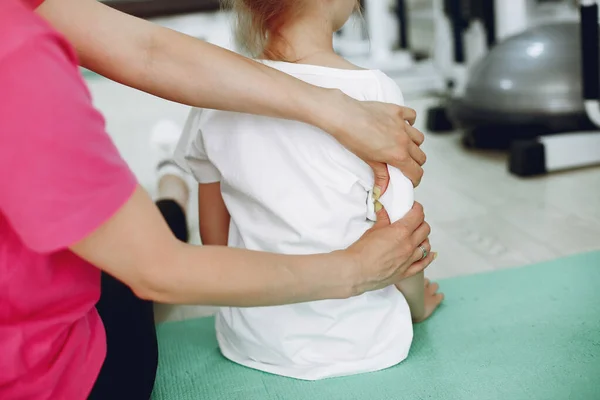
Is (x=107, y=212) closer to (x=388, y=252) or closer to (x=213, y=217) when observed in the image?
(x=388, y=252)

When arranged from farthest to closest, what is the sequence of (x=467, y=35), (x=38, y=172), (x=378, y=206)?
(x=467, y=35)
(x=378, y=206)
(x=38, y=172)

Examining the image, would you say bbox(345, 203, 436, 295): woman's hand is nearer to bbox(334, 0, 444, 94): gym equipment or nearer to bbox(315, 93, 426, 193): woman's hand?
bbox(315, 93, 426, 193): woman's hand

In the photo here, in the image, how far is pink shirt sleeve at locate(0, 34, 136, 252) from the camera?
541 millimetres

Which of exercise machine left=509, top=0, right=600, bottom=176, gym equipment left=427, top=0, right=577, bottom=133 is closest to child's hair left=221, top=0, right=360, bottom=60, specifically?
exercise machine left=509, top=0, right=600, bottom=176

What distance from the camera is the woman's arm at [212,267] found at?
619 mm

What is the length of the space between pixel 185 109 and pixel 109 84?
1489mm

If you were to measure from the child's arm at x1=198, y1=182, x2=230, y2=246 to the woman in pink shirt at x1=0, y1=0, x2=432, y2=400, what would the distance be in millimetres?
254

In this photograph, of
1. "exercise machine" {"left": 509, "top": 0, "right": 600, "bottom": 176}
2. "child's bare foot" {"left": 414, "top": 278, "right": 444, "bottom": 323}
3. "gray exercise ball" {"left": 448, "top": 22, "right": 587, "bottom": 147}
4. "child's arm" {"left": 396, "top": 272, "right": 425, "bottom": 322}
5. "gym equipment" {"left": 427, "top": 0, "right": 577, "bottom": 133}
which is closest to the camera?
"child's arm" {"left": 396, "top": 272, "right": 425, "bottom": 322}

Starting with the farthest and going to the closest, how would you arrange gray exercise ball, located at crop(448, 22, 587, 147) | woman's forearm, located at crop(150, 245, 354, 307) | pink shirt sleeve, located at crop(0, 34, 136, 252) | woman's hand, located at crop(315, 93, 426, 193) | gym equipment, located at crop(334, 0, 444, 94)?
gym equipment, located at crop(334, 0, 444, 94) < gray exercise ball, located at crop(448, 22, 587, 147) < woman's hand, located at crop(315, 93, 426, 193) < woman's forearm, located at crop(150, 245, 354, 307) < pink shirt sleeve, located at crop(0, 34, 136, 252)

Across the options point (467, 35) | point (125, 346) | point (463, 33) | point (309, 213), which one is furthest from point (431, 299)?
point (463, 33)

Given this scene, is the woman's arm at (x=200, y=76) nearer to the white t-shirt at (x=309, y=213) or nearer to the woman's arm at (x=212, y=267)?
the white t-shirt at (x=309, y=213)

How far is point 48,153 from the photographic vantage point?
543 mm

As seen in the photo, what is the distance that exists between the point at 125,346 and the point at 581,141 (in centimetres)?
163

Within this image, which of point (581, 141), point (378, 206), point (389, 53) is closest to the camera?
point (378, 206)
